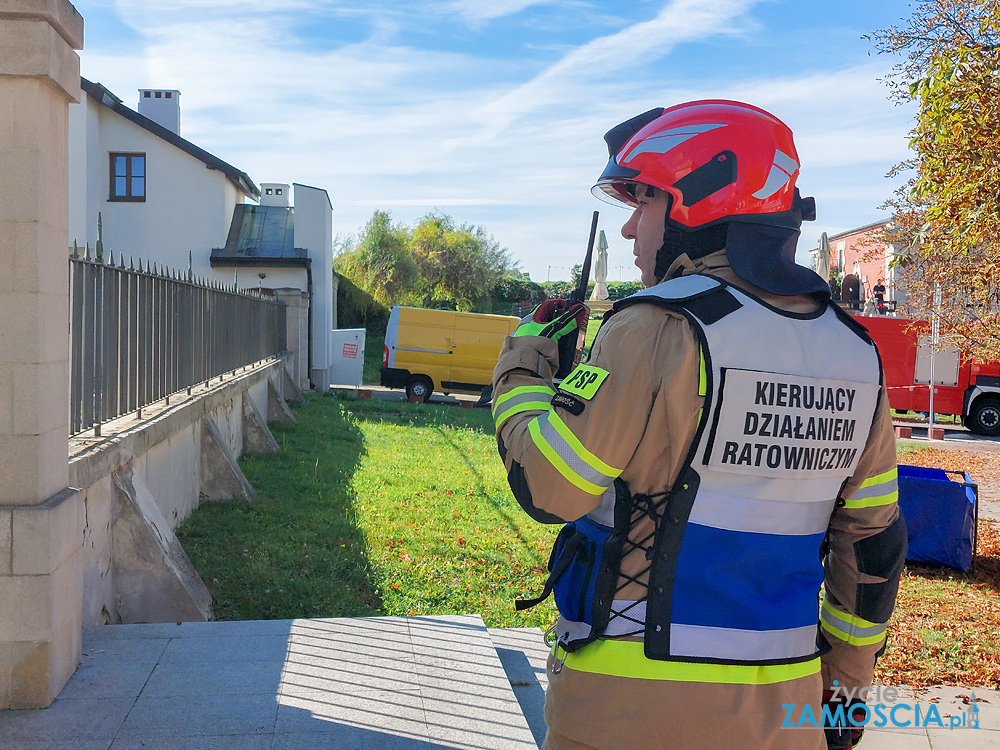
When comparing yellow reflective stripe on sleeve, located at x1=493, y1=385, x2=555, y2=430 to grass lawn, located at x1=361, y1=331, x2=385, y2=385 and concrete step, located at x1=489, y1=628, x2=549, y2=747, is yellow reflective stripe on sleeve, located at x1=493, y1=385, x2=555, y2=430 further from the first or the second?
→ grass lawn, located at x1=361, y1=331, x2=385, y2=385

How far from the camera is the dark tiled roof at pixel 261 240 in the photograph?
81.5 ft

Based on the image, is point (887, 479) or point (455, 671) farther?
point (455, 671)

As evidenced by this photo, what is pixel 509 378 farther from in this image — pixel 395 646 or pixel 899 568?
pixel 395 646

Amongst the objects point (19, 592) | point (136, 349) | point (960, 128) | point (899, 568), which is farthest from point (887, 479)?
point (136, 349)

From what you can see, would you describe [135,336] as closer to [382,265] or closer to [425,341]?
[425,341]

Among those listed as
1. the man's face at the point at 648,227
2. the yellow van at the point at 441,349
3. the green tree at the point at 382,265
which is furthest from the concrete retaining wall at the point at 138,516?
the green tree at the point at 382,265

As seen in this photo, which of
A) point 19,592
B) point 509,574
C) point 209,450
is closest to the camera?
point 19,592

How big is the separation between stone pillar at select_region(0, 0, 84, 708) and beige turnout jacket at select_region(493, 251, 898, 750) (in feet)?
8.80

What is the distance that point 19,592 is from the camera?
3.68 meters

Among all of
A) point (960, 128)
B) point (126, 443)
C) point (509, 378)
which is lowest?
point (126, 443)

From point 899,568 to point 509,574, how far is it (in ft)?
17.4

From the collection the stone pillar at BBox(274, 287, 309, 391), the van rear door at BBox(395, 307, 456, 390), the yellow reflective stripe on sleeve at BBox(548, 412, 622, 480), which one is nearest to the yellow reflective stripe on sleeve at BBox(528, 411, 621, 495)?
the yellow reflective stripe on sleeve at BBox(548, 412, 622, 480)

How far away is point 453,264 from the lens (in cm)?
4819

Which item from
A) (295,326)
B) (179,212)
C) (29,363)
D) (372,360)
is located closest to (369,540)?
(29,363)
